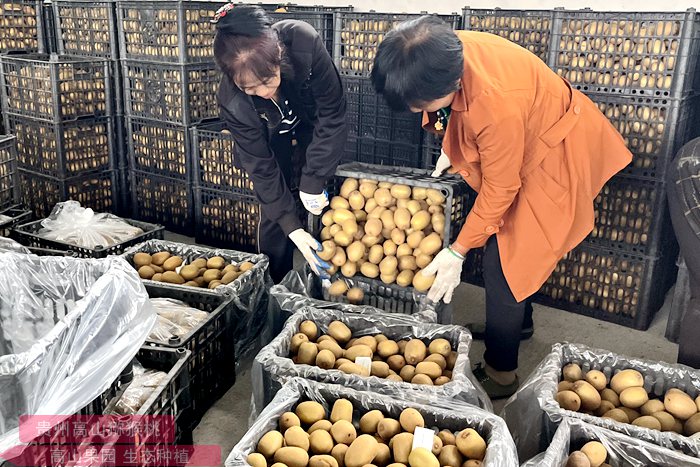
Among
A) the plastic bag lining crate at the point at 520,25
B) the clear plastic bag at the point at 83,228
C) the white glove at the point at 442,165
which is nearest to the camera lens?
the white glove at the point at 442,165

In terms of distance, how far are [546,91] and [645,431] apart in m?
0.92

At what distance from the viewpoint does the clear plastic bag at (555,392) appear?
58.2 inches

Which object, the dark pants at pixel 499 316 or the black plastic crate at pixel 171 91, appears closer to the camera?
the dark pants at pixel 499 316

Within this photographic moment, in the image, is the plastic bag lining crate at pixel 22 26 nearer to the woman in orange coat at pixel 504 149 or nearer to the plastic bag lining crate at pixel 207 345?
→ the plastic bag lining crate at pixel 207 345

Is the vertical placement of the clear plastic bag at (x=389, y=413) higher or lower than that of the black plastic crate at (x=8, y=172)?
lower

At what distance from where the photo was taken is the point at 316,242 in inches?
85.2

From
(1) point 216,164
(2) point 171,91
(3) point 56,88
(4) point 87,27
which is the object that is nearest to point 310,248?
(1) point 216,164

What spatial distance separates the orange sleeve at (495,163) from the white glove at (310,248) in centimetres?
55

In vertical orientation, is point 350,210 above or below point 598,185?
below

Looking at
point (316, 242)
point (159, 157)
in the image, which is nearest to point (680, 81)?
point (316, 242)

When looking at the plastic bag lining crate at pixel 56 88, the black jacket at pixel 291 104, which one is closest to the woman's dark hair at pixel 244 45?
the black jacket at pixel 291 104

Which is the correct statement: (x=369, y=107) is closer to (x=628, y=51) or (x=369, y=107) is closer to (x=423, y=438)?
(x=628, y=51)

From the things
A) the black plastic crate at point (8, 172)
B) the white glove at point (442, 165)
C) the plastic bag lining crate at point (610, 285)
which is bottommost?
the plastic bag lining crate at point (610, 285)

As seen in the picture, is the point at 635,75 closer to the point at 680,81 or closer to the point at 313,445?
the point at 680,81
